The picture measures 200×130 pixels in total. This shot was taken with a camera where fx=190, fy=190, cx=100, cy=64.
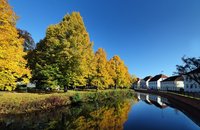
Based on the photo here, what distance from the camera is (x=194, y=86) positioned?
197 ft

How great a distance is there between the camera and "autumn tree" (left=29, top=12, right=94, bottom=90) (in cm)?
2705

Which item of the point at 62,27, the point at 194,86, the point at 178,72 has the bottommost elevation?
the point at 194,86

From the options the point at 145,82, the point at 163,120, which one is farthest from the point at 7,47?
the point at 145,82

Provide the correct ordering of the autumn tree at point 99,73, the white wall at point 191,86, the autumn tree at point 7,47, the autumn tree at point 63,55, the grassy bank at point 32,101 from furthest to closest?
the white wall at point 191,86 → the autumn tree at point 99,73 → the autumn tree at point 63,55 → the grassy bank at point 32,101 → the autumn tree at point 7,47

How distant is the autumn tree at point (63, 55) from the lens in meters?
27.0

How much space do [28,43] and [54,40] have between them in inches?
1324

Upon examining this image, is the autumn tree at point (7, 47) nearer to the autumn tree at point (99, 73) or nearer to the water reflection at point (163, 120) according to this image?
the water reflection at point (163, 120)

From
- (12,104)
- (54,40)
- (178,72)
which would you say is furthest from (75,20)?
(178,72)

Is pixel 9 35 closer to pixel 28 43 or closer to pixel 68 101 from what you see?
pixel 68 101

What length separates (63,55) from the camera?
2725 cm

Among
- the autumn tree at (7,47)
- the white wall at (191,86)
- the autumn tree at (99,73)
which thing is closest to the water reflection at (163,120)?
the autumn tree at (7,47)

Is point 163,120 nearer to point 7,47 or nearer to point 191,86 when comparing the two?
point 7,47

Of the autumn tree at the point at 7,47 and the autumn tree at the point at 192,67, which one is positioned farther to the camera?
the autumn tree at the point at 192,67

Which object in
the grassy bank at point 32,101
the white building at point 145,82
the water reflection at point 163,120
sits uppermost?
the white building at point 145,82
